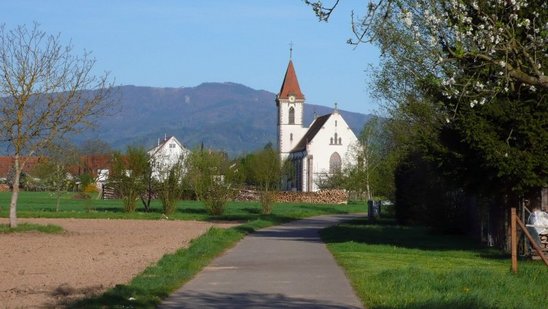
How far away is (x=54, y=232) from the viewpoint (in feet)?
120

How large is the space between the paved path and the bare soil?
1.61 meters

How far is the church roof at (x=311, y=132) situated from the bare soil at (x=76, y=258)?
318ft

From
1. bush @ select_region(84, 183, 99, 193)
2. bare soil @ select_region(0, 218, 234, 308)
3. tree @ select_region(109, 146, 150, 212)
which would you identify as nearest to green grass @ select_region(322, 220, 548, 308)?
bare soil @ select_region(0, 218, 234, 308)

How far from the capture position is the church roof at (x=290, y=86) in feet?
494

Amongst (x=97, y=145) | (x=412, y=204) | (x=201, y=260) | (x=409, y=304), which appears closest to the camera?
(x=409, y=304)

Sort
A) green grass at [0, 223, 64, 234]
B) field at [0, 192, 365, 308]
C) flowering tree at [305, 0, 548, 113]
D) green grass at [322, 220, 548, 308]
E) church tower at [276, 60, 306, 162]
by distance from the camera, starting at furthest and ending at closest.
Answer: church tower at [276, 60, 306, 162] → green grass at [0, 223, 64, 234] → field at [0, 192, 365, 308] → green grass at [322, 220, 548, 308] → flowering tree at [305, 0, 548, 113]

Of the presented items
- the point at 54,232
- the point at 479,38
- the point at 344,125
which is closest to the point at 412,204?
the point at 54,232

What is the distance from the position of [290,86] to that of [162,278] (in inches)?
5242

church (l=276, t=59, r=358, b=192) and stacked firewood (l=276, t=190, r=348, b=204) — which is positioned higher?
church (l=276, t=59, r=358, b=192)

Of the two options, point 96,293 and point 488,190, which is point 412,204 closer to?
point 488,190

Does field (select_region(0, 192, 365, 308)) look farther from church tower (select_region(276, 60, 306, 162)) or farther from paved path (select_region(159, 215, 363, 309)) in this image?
church tower (select_region(276, 60, 306, 162))

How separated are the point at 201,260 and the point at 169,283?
577 cm

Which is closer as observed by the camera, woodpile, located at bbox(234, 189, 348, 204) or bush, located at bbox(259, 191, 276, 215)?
bush, located at bbox(259, 191, 276, 215)

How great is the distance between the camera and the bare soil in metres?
16.0
